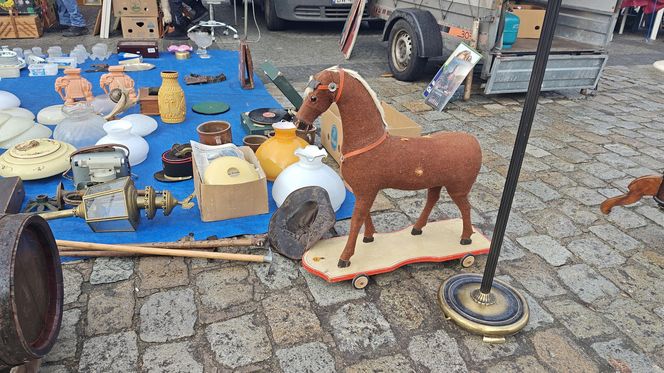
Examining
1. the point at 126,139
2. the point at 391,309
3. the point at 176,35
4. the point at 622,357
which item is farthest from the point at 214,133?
the point at 176,35

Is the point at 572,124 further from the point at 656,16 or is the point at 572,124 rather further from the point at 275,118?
the point at 656,16

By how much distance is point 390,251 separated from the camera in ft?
9.16

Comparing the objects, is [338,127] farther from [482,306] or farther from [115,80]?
[115,80]

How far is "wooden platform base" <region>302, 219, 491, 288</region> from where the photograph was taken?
262 cm

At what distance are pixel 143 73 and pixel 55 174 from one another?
312 centimetres

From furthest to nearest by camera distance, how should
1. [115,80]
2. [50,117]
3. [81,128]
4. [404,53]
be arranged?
[404,53]
[115,80]
[50,117]
[81,128]

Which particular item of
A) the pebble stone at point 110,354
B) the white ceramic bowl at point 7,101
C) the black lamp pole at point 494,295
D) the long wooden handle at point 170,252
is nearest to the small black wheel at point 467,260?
the black lamp pole at point 494,295

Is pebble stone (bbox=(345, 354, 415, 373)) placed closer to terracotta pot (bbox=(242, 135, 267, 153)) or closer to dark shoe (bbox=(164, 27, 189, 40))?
terracotta pot (bbox=(242, 135, 267, 153))

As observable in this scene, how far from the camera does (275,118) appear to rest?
4324mm

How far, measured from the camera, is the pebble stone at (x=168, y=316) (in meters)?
2.28

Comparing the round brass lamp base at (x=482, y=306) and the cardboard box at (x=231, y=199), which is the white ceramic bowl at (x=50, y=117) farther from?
the round brass lamp base at (x=482, y=306)

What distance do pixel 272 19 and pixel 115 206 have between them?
291 inches

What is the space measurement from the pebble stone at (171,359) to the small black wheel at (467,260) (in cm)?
161

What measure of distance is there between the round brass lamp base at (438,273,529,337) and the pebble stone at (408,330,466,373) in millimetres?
123
